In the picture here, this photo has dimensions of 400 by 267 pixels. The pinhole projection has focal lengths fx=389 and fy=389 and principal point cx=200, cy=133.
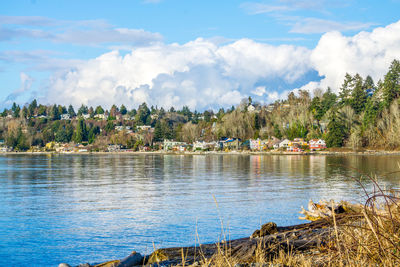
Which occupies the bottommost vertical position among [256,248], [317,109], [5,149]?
[5,149]

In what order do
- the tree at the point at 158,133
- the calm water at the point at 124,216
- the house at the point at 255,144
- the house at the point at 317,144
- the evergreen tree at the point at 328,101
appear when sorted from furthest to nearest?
the tree at the point at 158,133 → the house at the point at 255,144 → the evergreen tree at the point at 328,101 → the house at the point at 317,144 → the calm water at the point at 124,216

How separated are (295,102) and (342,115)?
38.5 meters

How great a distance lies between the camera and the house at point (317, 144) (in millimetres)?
114500

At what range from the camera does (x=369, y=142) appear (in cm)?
10650

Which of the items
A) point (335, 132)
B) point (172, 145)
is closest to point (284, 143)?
point (335, 132)

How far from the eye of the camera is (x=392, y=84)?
355ft

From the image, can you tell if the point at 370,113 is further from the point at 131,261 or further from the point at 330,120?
the point at 131,261

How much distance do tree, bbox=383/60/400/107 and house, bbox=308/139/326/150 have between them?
65.9 feet

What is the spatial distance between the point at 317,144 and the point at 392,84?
2624cm

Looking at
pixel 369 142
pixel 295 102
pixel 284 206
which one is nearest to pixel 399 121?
pixel 369 142

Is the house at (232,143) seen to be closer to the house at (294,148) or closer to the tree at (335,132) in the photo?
the house at (294,148)

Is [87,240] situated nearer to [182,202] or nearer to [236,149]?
[182,202]

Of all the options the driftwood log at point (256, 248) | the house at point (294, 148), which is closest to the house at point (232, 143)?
the house at point (294, 148)

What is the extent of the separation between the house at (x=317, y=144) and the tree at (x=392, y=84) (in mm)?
20072
